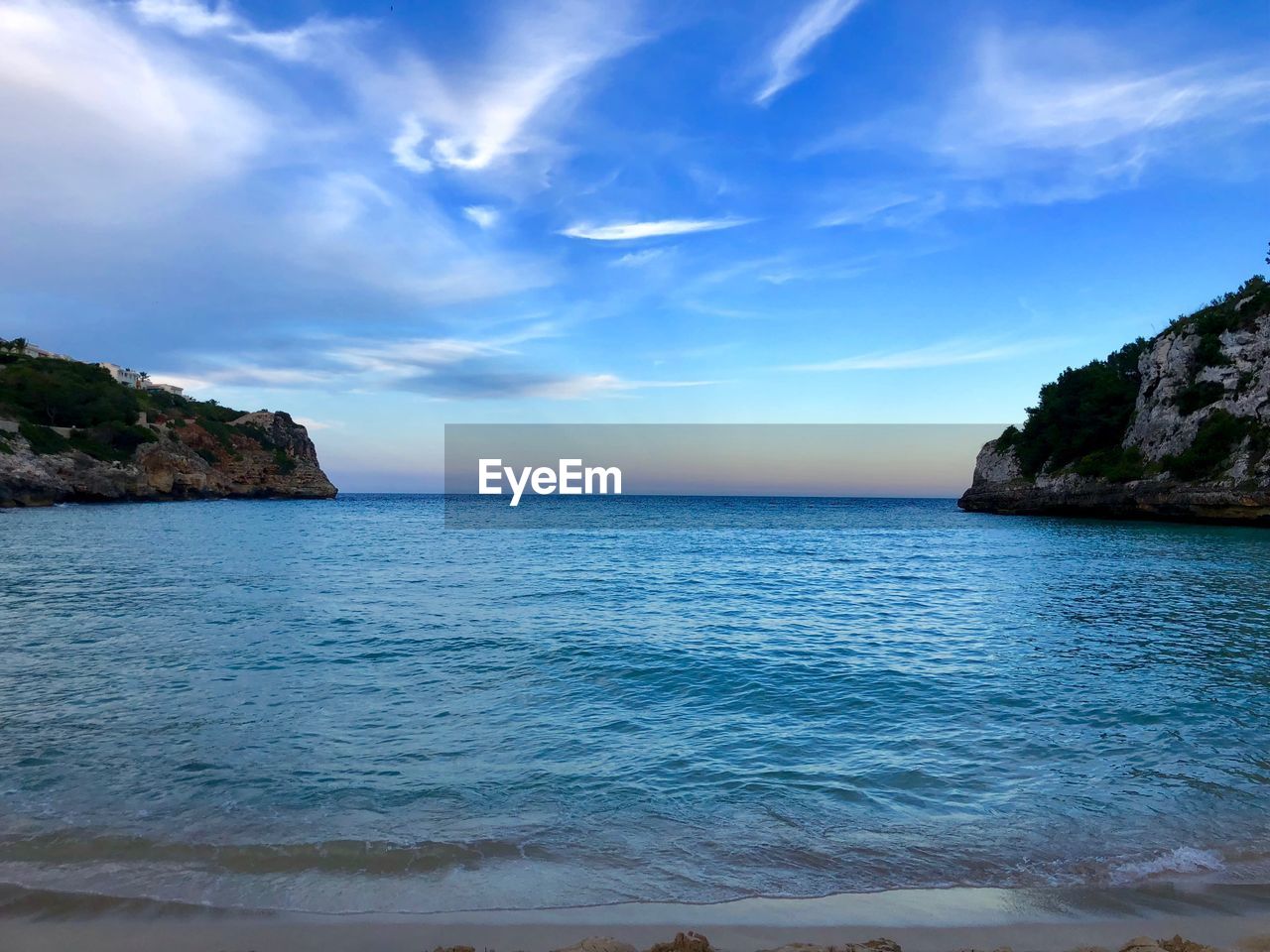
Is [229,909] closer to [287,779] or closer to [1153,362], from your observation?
[287,779]

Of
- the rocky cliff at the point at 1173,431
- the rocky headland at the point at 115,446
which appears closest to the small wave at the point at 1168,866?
the rocky cliff at the point at 1173,431

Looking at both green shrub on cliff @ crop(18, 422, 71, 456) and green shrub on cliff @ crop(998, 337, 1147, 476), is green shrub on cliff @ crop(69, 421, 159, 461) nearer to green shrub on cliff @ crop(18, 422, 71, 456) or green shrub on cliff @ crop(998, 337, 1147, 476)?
green shrub on cliff @ crop(18, 422, 71, 456)

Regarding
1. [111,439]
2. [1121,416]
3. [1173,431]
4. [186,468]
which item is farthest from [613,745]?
[186,468]

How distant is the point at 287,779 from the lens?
7152 mm

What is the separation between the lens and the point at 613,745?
8289 millimetres

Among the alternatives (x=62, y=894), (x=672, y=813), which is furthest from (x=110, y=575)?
(x=672, y=813)

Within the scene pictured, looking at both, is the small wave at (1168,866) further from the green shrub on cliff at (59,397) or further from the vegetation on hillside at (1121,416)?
the green shrub on cliff at (59,397)

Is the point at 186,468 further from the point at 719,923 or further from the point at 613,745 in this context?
the point at 719,923

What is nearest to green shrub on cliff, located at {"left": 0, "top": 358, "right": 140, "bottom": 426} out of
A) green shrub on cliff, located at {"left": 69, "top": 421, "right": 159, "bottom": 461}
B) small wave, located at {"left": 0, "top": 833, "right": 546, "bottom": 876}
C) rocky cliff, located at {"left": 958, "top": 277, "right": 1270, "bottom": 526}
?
green shrub on cliff, located at {"left": 69, "top": 421, "right": 159, "bottom": 461}

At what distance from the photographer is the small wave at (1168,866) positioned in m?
5.36

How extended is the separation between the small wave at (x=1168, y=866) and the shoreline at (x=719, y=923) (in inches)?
8.0

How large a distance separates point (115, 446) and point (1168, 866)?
97.7 m

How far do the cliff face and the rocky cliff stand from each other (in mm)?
87041

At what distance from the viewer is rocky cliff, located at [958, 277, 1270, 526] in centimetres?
4609
